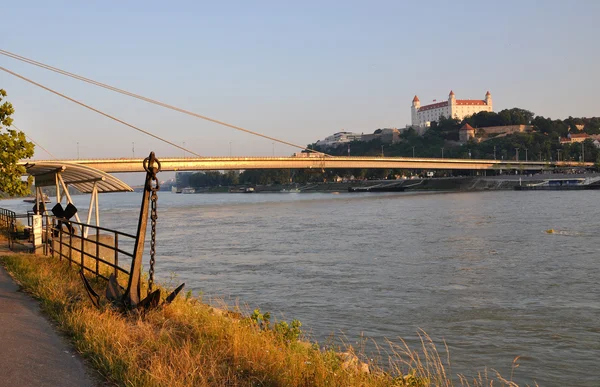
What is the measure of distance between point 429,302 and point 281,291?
3608mm

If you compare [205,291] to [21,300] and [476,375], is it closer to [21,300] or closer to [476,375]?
[21,300]

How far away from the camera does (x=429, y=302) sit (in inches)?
518

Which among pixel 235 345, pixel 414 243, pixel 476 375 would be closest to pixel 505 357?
pixel 476 375

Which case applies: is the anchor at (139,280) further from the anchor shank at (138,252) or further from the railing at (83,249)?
the railing at (83,249)

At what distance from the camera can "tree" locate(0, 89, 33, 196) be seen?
1825 cm

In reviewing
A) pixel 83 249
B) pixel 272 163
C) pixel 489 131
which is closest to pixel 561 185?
pixel 272 163

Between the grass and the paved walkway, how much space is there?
16cm

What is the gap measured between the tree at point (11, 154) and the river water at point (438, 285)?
5.32 meters

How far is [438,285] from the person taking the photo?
15398mm

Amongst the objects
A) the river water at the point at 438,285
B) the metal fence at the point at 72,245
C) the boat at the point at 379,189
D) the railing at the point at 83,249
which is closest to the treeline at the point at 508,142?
the boat at the point at 379,189

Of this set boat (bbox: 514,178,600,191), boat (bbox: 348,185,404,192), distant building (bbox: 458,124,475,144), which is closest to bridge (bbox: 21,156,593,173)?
boat (bbox: 514,178,600,191)

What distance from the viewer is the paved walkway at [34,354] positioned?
16.7ft

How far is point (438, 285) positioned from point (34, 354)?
449 inches

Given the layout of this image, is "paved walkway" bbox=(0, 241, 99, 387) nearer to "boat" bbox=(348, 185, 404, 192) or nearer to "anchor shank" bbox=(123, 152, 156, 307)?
"anchor shank" bbox=(123, 152, 156, 307)
